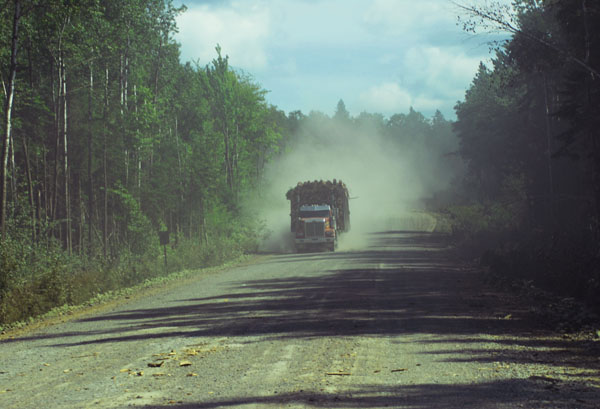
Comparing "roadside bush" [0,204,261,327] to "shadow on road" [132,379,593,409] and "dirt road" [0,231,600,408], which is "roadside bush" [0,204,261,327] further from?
"shadow on road" [132,379,593,409]

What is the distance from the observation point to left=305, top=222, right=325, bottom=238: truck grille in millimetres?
38781

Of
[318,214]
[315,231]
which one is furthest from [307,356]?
[318,214]

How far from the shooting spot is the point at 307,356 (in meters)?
8.94

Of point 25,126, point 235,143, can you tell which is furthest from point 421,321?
point 235,143

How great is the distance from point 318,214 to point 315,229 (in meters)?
1.24

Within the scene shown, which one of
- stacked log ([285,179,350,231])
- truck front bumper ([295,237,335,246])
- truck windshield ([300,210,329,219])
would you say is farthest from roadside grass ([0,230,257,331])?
stacked log ([285,179,350,231])

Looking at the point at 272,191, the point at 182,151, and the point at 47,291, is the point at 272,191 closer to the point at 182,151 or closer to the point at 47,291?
the point at 182,151

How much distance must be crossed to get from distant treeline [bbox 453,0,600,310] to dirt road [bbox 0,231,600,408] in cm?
347

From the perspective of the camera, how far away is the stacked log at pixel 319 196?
4166cm

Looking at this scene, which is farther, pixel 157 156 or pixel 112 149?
pixel 157 156

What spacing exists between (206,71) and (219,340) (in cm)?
4893

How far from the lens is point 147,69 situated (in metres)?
46.2

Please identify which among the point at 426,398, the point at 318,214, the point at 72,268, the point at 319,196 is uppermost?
the point at 319,196

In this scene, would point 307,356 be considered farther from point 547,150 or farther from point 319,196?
point 547,150
